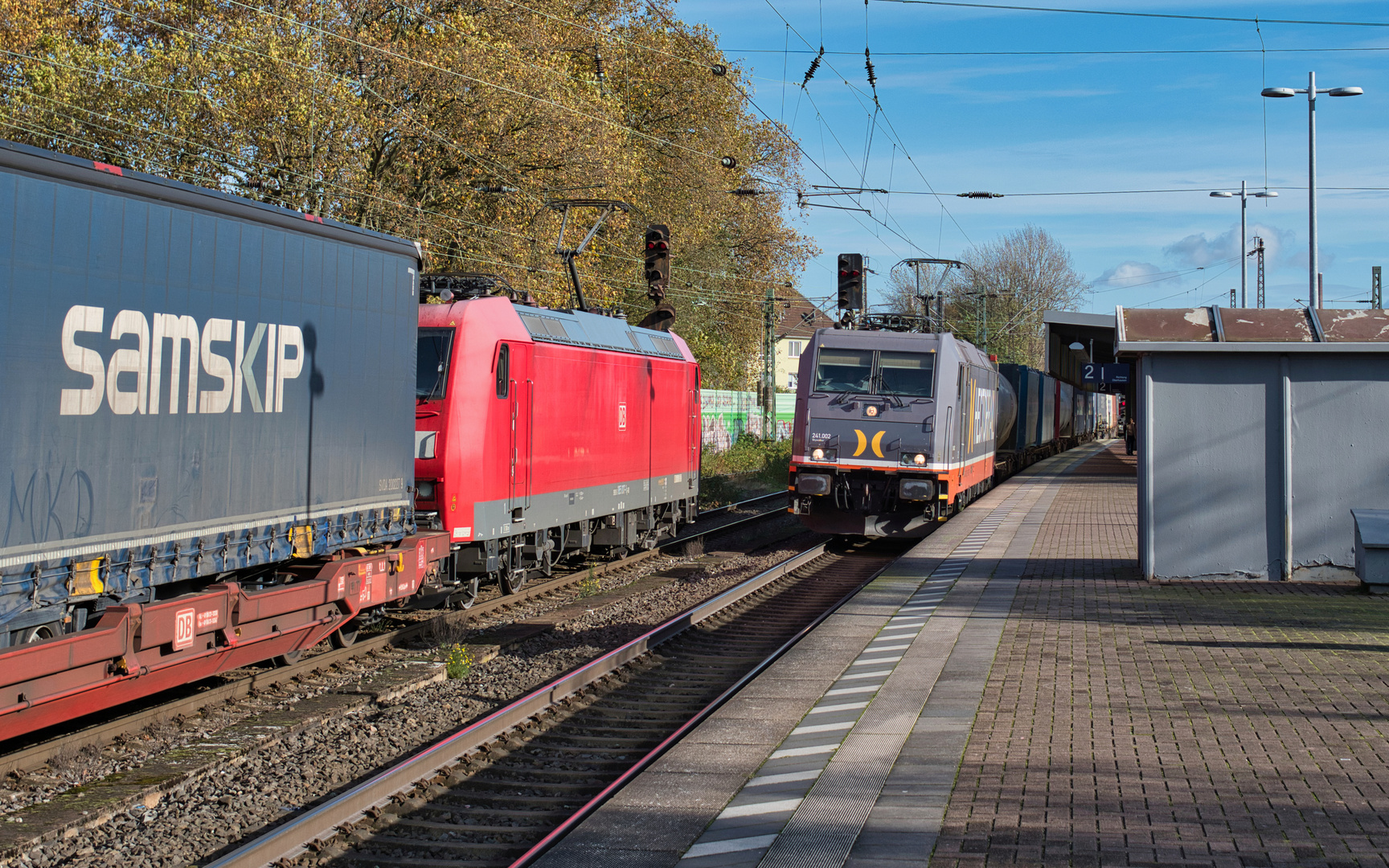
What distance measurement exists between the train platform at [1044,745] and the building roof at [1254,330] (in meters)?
2.77

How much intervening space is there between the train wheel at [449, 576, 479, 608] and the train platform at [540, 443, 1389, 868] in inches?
169

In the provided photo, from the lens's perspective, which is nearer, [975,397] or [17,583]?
[17,583]

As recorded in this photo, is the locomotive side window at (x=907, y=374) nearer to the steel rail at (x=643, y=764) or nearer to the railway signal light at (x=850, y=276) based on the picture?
the railway signal light at (x=850, y=276)

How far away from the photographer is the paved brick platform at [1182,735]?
5387mm

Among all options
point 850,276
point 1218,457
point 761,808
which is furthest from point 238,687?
point 850,276

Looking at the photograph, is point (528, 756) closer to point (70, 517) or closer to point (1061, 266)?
point (70, 517)

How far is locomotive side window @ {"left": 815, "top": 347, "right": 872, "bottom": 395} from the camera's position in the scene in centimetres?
1906

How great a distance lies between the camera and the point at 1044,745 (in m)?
7.03

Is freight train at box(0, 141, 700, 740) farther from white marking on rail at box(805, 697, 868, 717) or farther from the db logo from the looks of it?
white marking on rail at box(805, 697, 868, 717)

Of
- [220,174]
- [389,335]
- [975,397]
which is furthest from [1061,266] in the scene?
[389,335]

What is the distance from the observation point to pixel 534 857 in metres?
5.66

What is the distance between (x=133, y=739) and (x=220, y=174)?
60.2 ft

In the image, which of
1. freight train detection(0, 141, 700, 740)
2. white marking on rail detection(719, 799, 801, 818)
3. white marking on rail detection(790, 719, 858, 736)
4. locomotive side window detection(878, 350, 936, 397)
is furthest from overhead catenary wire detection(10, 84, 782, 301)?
white marking on rail detection(719, 799, 801, 818)

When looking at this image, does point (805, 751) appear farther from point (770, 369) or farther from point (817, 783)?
point (770, 369)
